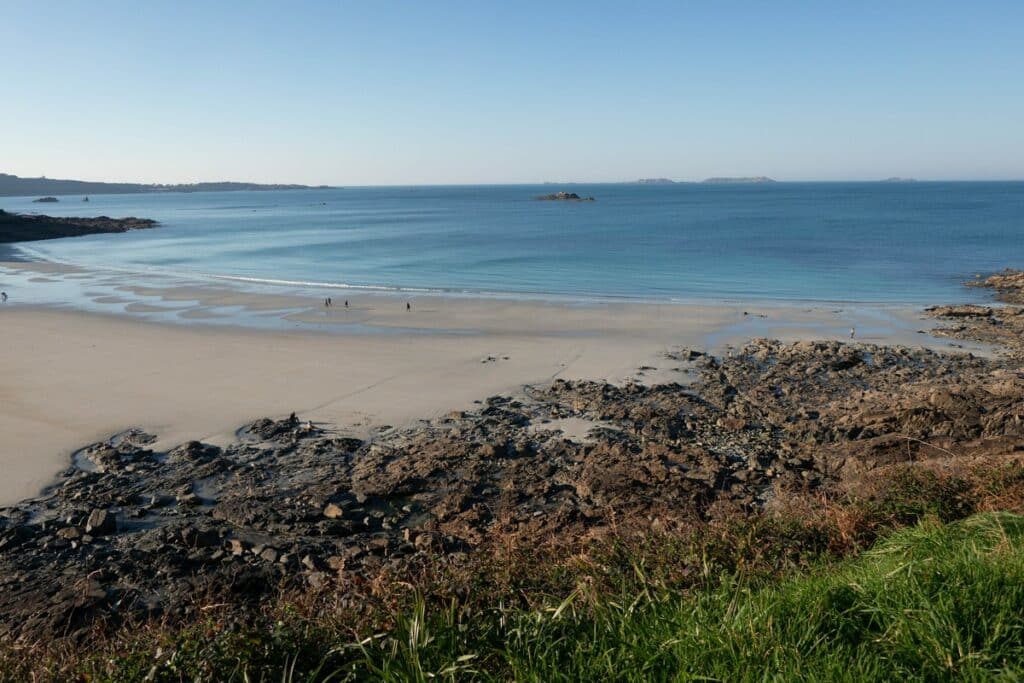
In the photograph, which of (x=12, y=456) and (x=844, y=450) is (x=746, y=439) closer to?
(x=844, y=450)

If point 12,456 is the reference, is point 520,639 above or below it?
above

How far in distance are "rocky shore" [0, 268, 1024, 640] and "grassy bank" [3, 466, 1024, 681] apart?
1828 mm

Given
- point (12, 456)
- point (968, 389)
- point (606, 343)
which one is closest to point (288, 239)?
point (606, 343)

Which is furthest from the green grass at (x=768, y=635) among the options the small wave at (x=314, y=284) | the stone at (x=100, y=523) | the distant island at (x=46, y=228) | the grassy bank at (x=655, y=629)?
the distant island at (x=46, y=228)

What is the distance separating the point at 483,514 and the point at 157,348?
13548 mm

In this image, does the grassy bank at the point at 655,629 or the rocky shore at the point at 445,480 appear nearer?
the grassy bank at the point at 655,629

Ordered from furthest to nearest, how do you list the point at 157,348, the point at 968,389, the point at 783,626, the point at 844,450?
the point at 157,348 → the point at 968,389 → the point at 844,450 → the point at 783,626

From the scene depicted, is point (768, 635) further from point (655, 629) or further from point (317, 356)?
point (317, 356)

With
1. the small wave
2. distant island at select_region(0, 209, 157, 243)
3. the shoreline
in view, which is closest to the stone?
the shoreline

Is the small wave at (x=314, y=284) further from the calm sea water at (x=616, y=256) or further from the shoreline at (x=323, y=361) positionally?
the shoreline at (x=323, y=361)

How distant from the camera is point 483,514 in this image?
9.35 m

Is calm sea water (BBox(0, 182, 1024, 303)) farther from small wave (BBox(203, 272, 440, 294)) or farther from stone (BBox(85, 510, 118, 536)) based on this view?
stone (BBox(85, 510, 118, 536))

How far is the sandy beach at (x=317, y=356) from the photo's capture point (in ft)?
43.3

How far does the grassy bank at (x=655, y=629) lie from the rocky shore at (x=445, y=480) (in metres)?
1.83
